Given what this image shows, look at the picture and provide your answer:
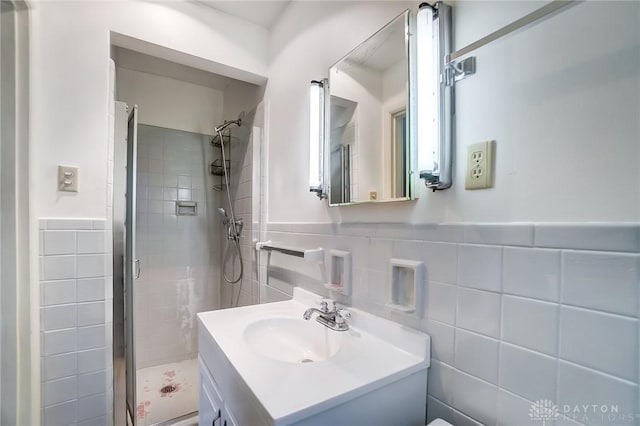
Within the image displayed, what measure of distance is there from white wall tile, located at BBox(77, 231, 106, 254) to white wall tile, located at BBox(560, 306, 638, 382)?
1707mm

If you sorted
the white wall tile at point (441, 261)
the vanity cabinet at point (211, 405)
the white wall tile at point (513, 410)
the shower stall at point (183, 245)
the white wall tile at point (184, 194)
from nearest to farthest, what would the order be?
the white wall tile at point (513, 410) < the white wall tile at point (441, 261) < the vanity cabinet at point (211, 405) < the shower stall at point (183, 245) < the white wall tile at point (184, 194)

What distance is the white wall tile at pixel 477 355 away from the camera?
0.71m

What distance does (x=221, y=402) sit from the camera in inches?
38.3

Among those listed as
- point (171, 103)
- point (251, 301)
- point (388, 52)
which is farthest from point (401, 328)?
point (171, 103)

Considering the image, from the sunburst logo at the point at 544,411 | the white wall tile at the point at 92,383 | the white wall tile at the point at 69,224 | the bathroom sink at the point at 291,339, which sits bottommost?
the white wall tile at the point at 92,383

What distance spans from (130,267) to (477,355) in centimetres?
158

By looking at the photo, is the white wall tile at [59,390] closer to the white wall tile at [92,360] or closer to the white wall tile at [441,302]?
the white wall tile at [92,360]

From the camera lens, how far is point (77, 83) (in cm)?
132

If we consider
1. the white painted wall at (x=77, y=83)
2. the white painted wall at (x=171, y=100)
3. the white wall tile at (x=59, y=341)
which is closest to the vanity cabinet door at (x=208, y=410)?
the white wall tile at (x=59, y=341)

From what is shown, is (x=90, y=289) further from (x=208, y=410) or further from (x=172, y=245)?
(x=172, y=245)

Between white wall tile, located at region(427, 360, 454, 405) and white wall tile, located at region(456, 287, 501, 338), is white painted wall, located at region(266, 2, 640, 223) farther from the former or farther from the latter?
white wall tile, located at region(427, 360, 454, 405)

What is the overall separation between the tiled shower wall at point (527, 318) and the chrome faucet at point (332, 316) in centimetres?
19

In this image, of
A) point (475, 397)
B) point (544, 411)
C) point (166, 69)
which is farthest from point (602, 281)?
point (166, 69)

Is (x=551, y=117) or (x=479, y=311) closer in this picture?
(x=551, y=117)
